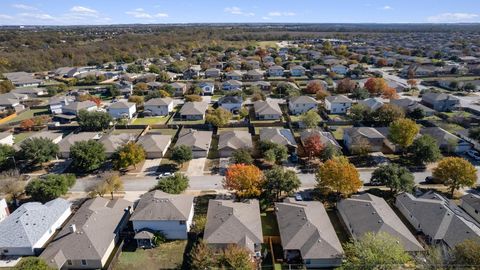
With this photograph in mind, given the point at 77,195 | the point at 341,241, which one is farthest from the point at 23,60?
the point at 341,241

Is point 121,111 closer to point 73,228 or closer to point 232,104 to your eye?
point 232,104

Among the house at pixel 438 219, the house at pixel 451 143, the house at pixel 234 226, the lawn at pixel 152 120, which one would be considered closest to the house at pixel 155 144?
the lawn at pixel 152 120

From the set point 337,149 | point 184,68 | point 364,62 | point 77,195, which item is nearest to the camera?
point 77,195

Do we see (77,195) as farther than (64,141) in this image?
No

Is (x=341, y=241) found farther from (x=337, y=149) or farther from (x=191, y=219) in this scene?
(x=337, y=149)

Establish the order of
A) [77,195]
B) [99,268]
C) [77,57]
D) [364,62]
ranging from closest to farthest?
[99,268], [77,195], [364,62], [77,57]

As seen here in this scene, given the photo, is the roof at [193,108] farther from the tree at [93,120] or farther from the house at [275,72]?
the house at [275,72]

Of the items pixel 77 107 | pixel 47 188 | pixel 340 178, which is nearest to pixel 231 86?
pixel 77 107
